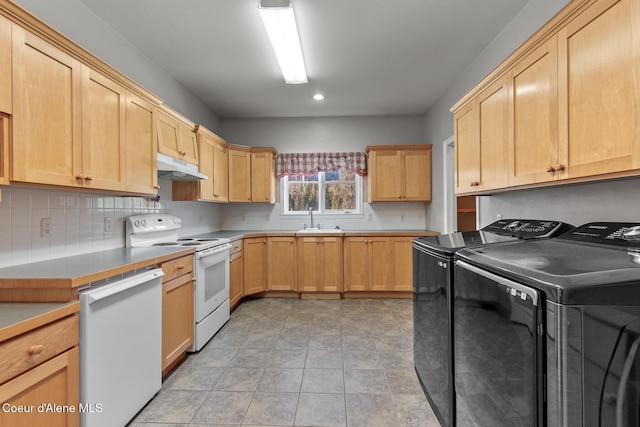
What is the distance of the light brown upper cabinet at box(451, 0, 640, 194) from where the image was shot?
1033 mm

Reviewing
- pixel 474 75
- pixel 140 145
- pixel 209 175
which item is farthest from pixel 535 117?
pixel 209 175

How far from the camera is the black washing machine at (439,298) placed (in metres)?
1.56

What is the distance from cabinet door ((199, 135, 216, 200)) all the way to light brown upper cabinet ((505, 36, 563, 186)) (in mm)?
2941

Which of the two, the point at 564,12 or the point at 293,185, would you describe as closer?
the point at 564,12

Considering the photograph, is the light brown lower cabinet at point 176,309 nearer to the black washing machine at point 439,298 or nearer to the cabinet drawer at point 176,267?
the cabinet drawer at point 176,267

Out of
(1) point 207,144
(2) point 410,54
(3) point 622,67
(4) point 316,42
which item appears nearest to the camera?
(3) point 622,67

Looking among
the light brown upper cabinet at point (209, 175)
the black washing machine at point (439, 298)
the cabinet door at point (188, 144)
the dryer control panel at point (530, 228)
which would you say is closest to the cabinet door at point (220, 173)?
the light brown upper cabinet at point (209, 175)

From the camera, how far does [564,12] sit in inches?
50.5

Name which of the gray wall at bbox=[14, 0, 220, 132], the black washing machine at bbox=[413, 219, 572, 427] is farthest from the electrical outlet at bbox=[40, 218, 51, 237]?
the black washing machine at bbox=[413, 219, 572, 427]

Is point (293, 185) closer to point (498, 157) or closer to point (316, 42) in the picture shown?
point (316, 42)

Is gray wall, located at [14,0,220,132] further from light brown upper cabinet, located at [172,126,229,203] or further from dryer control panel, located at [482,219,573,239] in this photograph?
dryer control panel, located at [482,219,573,239]

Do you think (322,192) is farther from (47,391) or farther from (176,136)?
(47,391)

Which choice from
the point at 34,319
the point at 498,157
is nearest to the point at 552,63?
the point at 498,157

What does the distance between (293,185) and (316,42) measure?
2.48m
